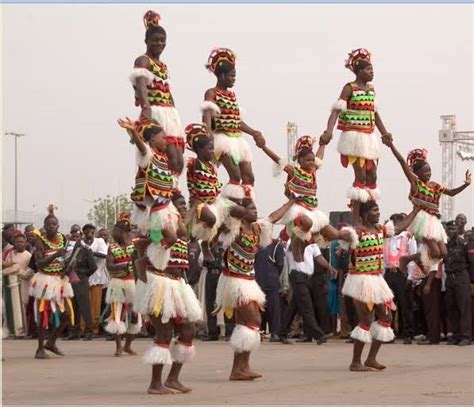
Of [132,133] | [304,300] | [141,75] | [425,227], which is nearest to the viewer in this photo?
[132,133]

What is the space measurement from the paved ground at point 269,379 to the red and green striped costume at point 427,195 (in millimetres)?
1943

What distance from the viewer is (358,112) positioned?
13359 millimetres

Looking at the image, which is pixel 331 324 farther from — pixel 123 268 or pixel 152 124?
pixel 152 124

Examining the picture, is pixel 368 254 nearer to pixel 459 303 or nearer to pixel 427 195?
pixel 427 195

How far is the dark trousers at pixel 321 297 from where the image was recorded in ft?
63.4

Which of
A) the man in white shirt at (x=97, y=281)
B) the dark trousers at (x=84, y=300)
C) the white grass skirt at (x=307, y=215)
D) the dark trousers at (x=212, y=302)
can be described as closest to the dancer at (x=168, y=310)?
the white grass skirt at (x=307, y=215)

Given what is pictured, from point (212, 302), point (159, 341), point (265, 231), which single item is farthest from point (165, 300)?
point (212, 302)

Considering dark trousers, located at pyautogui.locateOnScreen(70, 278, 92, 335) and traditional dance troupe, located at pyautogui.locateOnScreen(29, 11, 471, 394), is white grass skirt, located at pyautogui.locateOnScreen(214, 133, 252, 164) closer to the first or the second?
traditional dance troupe, located at pyautogui.locateOnScreen(29, 11, 471, 394)

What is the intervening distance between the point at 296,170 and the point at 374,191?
1.05 metres

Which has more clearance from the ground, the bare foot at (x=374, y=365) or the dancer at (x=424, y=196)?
the dancer at (x=424, y=196)

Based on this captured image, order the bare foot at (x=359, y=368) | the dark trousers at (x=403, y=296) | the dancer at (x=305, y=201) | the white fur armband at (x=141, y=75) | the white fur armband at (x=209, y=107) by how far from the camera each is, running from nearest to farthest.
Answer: the white fur armband at (x=141, y=75), the white fur armband at (x=209, y=107), the dancer at (x=305, y=201), the bare foot at (x=359, y=368), the dark trousers at (x=403, y=296)

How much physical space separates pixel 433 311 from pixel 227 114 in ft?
22.6

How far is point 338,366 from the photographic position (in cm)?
1368

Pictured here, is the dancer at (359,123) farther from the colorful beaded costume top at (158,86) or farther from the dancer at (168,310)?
the dancer at (168,310)
